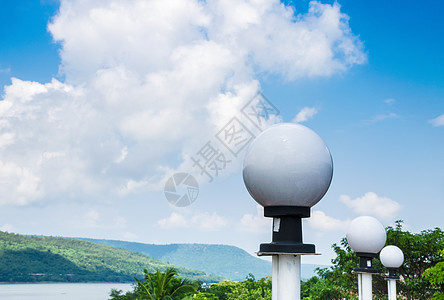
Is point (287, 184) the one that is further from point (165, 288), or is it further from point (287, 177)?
point (165, 288)

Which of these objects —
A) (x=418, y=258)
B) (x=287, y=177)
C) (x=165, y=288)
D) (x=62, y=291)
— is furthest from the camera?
(x=62, y=291)

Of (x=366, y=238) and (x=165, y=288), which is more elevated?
(x=366, y=238)

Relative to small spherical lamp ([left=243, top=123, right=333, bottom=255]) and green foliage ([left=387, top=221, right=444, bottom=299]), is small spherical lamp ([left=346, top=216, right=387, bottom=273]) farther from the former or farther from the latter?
green foliage ([left=387, top=221, right=444, bottom=299])

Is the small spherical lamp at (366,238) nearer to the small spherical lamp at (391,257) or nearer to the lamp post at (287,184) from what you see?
the small spherical lamp at (391,257)

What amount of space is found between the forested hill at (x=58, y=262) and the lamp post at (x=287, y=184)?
463ft

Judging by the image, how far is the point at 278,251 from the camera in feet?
14.7

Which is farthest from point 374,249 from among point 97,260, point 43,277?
point 97,260

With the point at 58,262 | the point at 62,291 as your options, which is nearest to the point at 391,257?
the point at 62,291

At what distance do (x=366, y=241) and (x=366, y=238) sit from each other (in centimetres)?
7

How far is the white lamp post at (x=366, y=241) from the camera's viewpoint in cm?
898

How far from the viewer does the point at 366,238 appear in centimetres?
895

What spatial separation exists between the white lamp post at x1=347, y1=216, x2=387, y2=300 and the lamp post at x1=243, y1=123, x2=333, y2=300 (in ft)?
16.1

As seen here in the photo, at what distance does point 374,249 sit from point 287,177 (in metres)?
5.69

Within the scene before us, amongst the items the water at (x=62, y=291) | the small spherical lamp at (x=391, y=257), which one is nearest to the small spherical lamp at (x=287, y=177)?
the small spherical lamp at (x=391, y=257)
